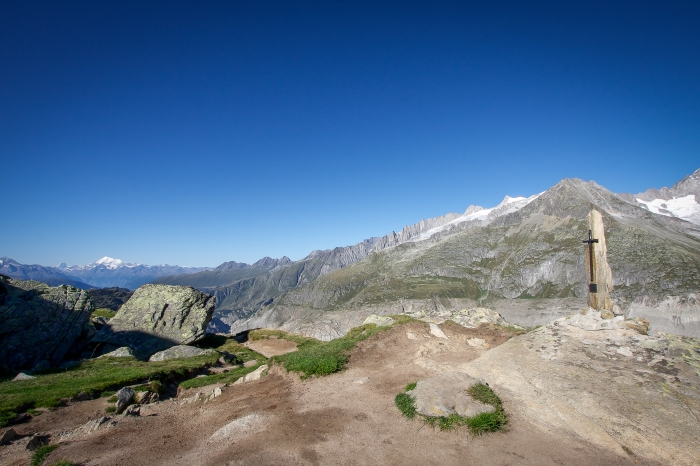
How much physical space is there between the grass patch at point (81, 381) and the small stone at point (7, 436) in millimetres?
1657

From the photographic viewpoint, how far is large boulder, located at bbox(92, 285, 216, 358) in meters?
34.6

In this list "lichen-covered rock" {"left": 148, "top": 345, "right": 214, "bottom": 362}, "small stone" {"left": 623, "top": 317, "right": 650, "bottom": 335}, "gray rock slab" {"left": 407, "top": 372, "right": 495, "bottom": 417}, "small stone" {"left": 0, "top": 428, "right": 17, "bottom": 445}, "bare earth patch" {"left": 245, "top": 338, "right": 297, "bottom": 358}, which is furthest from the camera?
"bare earth patch" {"left": 245, "top": 338, "right": 297, "bottom": 358}

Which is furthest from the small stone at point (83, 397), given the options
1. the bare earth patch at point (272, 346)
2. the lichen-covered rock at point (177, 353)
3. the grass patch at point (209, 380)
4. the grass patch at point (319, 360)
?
the bare earth patch at point (272, 346)

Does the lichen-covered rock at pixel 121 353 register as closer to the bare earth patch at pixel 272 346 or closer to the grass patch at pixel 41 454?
the bare earth patch at pixel 272 346

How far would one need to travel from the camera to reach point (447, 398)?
13.4 meters

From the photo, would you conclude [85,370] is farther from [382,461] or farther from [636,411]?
[636,411]

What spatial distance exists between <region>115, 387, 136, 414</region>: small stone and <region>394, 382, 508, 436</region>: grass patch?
14.5m

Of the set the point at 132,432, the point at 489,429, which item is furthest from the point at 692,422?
the point at 132,432

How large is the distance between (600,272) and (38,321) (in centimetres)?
4715

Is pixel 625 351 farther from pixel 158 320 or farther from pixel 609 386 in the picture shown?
pixel 158 320

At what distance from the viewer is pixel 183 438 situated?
1288cm

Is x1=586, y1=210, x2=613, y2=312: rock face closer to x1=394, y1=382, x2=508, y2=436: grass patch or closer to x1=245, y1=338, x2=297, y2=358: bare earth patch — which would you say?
x1=394, y1=382, x2=508, y2=436: grass patch

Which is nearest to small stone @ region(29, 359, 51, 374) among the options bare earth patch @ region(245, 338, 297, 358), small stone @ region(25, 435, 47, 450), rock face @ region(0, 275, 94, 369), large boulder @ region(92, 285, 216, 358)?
rock face @ region(0, 275, 94, 369)

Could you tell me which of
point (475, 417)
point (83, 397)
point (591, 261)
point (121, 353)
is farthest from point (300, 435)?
point (121, 353)
